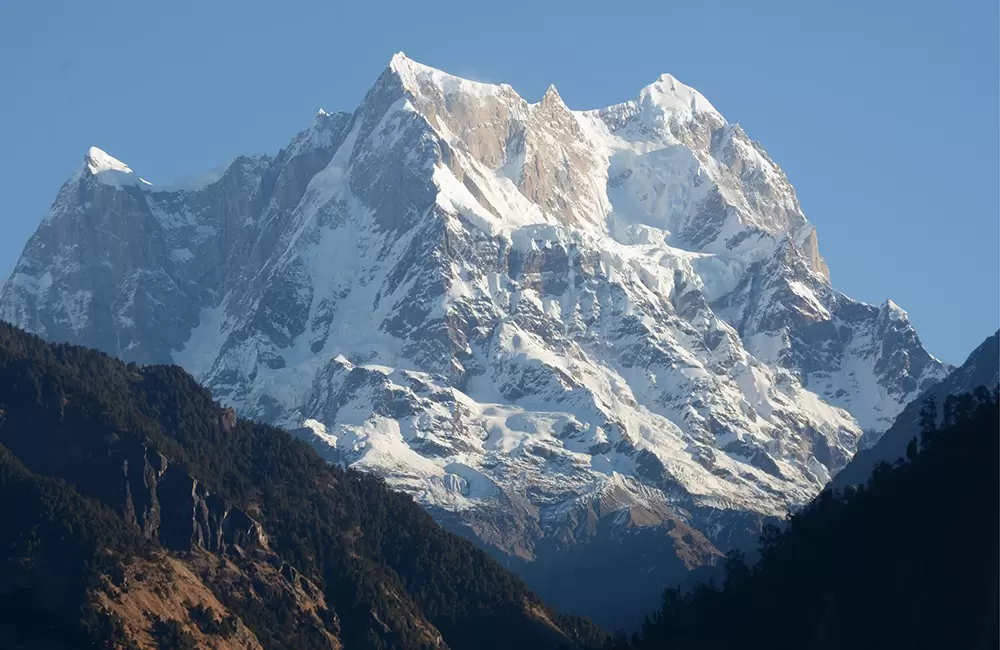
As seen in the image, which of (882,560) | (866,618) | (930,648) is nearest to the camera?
(930,648)

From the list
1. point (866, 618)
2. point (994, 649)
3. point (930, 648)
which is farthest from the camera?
point (866, 618)

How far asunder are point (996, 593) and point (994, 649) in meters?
8.65

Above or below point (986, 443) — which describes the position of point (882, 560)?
below

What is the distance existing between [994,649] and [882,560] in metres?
40.6

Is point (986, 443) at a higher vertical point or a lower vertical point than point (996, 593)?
higher

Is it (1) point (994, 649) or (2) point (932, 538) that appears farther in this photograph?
(2) point (932, 538)

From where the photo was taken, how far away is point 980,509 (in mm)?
185625

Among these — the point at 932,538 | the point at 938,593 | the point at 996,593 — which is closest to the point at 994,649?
the point at 996,593

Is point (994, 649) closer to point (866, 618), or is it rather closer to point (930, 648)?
point (930, 648)

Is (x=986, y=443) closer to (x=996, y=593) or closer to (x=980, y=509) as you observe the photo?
(x=980, y=509)

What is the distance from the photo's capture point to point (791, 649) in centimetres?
19550

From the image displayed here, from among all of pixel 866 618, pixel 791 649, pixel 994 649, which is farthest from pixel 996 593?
pixel 791 649

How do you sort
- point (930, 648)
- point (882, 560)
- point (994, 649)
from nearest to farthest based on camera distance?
1. point (994, 649)
2. point (930, 648)
3. point (882, 560)

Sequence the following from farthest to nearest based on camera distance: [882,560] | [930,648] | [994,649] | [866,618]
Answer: [882,560] < [866,618] < [930,648] < [994,649]
